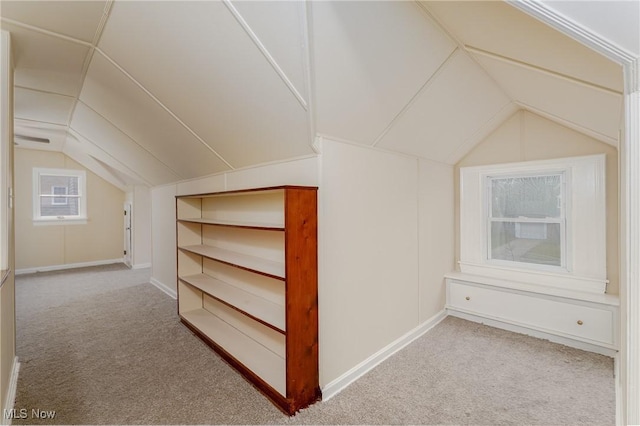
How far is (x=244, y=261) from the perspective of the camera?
2.45 meters

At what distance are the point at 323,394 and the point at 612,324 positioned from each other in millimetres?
2517

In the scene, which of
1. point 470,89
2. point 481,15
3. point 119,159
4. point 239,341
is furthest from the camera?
point 119,159

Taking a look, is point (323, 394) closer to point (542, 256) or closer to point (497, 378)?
point (497, 378)

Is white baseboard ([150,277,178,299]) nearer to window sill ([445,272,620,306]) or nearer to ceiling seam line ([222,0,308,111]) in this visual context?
ceiling seam line ([222,0,308,111])

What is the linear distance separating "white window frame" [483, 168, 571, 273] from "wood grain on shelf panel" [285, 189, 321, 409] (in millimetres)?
2477

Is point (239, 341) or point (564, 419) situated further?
point (239, 341)

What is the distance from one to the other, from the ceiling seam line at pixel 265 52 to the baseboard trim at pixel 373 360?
1885 millimetres

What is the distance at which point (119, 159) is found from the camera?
436 centimetres

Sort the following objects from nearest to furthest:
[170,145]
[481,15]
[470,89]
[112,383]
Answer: [481,15] → [112,383] → [470,89] → [170,145]

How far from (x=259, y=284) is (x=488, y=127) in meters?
2.89

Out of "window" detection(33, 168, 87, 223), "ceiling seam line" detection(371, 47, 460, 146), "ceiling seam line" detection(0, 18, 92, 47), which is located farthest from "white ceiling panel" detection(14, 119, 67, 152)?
"ceiling seam line" detection(371, 47, 460, 146)

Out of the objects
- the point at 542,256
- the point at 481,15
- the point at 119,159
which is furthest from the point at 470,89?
the point at 119,159

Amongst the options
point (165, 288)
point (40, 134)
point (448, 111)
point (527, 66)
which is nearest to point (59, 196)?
point (40, 134)

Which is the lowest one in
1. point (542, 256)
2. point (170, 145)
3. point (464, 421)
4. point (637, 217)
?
point (464, 421)
